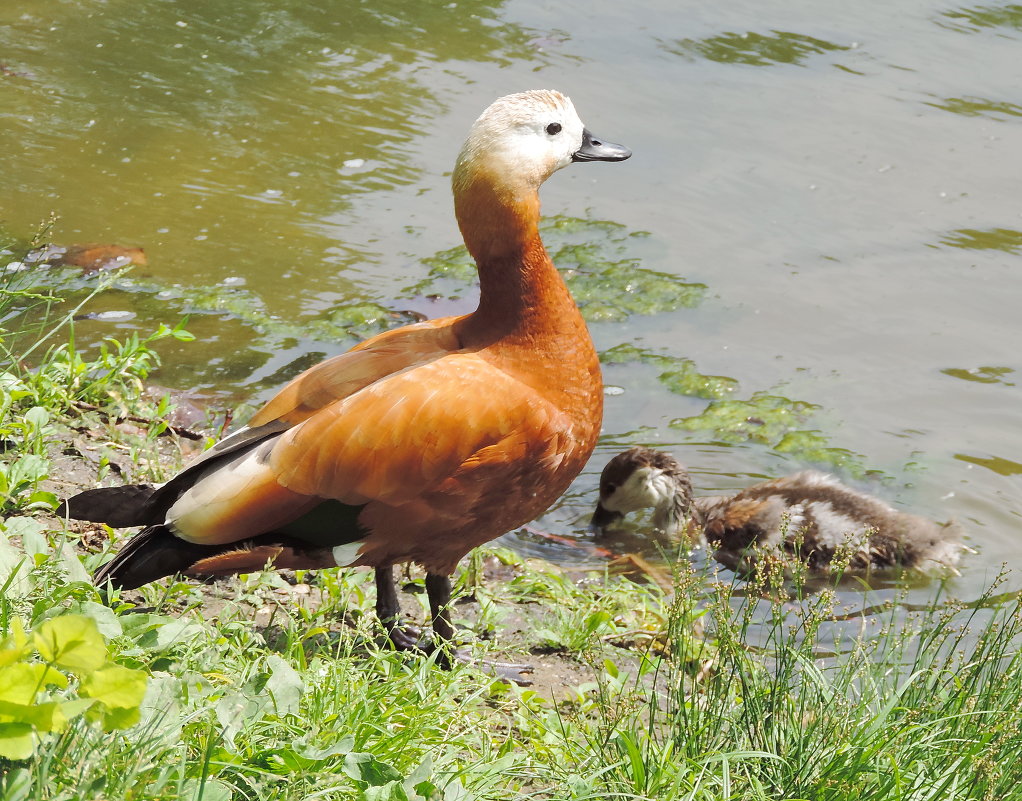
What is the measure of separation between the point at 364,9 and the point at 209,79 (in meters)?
1.80

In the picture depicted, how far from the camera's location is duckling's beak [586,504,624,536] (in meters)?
5.18

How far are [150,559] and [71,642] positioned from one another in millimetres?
1276

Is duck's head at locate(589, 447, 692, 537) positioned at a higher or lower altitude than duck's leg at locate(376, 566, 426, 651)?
lower

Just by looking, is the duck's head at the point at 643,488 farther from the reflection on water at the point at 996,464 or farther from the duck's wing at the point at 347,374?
the duck's wing at the point at 347,374

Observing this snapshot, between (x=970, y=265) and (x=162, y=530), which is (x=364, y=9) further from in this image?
(x=162, y=530)

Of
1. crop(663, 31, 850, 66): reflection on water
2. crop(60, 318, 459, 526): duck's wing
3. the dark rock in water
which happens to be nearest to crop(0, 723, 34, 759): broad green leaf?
crop(60, 318, 459, 526): duck's wing

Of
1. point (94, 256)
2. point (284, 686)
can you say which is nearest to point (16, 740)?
point (284, 686)

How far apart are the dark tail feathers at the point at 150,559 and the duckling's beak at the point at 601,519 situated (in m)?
2.41

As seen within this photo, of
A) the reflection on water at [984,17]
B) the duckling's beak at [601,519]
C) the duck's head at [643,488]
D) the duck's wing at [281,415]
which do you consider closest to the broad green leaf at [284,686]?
the duck's wing at [281,415]

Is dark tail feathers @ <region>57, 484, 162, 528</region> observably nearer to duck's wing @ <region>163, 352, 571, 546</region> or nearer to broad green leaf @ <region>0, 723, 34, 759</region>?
duck's wing @ <region>163, 352, 571, 546</region>

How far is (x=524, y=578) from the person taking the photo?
4.06 metres

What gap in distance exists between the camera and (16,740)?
1778 mm

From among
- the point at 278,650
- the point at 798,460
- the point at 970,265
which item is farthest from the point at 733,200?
the point at 278,650

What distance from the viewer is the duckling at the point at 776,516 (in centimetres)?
473
